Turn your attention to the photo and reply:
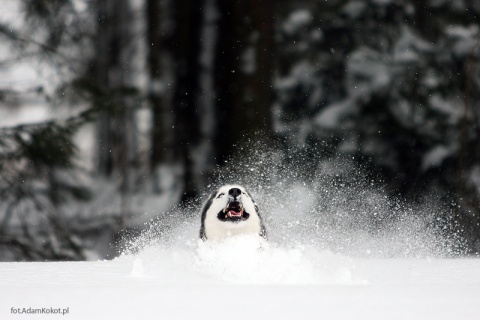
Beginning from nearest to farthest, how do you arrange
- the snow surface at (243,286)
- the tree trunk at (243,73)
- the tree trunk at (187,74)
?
the snow surface at (243,286) < the tree trunk at (243,73) < the tree trunk at (187,74)

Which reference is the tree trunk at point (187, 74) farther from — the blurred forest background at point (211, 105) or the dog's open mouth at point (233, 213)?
the dog's open mouth at point (233, 213)

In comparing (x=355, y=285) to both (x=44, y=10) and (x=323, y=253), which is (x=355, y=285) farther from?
(x=44, y=10)

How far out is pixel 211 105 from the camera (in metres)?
8.77

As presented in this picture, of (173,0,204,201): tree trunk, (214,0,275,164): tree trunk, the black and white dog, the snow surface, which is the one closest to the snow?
(214,0,275,164): tree trunk

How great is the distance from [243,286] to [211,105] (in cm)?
541


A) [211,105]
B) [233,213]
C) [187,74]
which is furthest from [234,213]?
[187,74]

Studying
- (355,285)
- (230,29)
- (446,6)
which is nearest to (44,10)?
(230,29)

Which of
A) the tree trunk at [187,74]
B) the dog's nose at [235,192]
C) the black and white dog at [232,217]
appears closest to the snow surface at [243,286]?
the black and white dog at [232,217]

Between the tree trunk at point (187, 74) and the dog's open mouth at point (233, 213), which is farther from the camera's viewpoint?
the tree trunk at point (187, 74)

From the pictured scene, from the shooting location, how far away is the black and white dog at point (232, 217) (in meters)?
4.16

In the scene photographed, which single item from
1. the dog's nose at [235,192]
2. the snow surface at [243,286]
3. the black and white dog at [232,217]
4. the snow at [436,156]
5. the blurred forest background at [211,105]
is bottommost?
the snow surface at [243,286]

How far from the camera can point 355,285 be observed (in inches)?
138

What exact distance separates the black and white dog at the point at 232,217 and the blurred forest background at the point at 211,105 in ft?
12.6

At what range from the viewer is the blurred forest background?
807 cm
